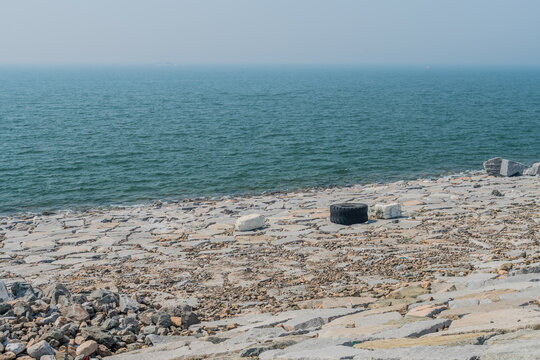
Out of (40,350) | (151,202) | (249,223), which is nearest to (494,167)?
(249,223)

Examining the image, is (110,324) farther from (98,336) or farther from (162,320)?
(162,320)

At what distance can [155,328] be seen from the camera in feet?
20.7

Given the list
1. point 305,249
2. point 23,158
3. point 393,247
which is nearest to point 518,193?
point 393,247

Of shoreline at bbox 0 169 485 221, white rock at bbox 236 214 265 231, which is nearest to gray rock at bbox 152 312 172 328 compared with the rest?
white rock at bbox 236 214 265 231

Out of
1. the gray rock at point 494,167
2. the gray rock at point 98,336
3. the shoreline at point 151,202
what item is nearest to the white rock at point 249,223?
the gray rock at point 98,336

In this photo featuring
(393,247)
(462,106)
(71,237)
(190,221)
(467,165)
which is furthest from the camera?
(462,106)

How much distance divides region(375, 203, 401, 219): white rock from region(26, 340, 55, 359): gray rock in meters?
8.37

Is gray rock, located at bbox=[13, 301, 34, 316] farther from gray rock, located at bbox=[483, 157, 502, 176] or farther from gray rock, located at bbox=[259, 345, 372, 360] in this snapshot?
gray rock, located at bbox=[483, 157, 502, 176]

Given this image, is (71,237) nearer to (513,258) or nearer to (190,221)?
(190,221)

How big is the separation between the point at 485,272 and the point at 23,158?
24.7m

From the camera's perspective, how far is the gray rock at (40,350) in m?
5.32

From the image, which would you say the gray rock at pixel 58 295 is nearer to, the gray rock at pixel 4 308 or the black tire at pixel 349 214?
the gray rock at pixel 4 308

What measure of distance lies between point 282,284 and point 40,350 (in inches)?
147

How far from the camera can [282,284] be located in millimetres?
8211
